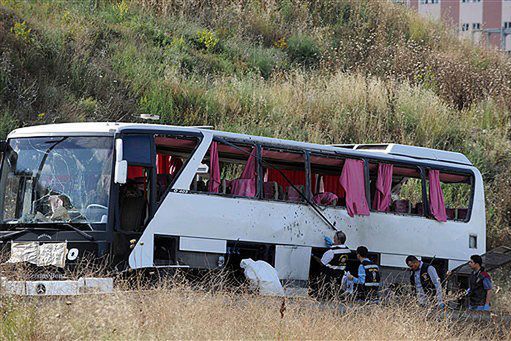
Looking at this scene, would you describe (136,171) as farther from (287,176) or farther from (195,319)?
(195,319)

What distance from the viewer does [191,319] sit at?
10320 millimetres

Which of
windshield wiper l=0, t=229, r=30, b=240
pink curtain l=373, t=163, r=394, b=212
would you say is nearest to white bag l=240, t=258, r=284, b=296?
windshield wiper l=0, t=229, r=30, b=240

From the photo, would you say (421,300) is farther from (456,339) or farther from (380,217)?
(456,339)

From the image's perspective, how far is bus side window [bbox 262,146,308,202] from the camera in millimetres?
16016

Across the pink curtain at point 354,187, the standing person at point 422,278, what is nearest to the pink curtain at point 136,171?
the pink curtain at point 354,187

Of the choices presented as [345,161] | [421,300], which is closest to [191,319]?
[421,300]

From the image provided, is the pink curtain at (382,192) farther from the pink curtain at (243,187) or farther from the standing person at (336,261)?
the pink curtain at (243,187)

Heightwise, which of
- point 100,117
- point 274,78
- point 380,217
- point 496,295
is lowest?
point 496,295

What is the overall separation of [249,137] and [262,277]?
102 inches

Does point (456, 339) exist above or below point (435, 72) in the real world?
below

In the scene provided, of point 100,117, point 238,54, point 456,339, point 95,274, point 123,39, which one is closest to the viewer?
point 456,339

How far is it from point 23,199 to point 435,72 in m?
20.6

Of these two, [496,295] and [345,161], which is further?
[496,295]

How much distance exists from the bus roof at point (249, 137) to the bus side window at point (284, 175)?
0.71 feet
